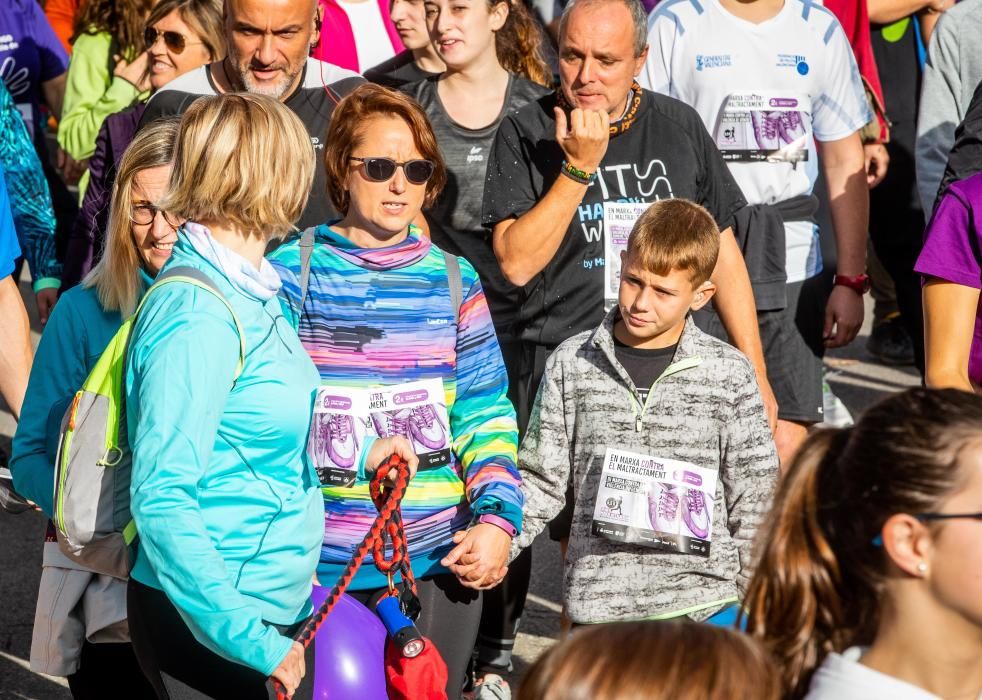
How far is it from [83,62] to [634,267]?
3.17 meters

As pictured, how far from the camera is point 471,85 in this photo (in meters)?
4.42

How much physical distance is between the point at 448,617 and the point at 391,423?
1.53 ft

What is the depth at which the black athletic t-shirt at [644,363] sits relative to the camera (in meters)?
3.40

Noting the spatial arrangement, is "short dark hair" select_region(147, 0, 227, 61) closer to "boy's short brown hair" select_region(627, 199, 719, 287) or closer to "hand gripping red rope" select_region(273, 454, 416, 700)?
"boy's short brown hair" select_region(627, 199, 719, 287)

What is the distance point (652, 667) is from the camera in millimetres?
1697

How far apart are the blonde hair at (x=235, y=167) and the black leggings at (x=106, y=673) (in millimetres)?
1140

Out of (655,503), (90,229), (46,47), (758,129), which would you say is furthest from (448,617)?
(46,47)

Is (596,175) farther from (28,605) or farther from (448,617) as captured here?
(28,605)

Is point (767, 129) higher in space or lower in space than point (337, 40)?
lower

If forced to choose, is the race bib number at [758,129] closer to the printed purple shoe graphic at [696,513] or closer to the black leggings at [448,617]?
the printed purple shoe graphic at [696,513]

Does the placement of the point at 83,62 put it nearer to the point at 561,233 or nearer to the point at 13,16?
the point at 13,16

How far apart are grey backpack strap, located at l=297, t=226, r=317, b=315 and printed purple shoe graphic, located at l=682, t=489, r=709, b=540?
3.32 ft

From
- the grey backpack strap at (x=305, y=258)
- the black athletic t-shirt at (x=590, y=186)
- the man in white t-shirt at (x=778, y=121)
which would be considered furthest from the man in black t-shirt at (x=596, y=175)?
the grey backpack strap at (x=305, y=258)

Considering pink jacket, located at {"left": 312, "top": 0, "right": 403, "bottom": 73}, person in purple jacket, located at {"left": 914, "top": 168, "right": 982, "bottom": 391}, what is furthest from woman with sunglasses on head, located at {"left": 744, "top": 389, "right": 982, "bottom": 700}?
pink jacket, located at {"left": 312, "top": 0, "right": 403, "bottom": 73}
